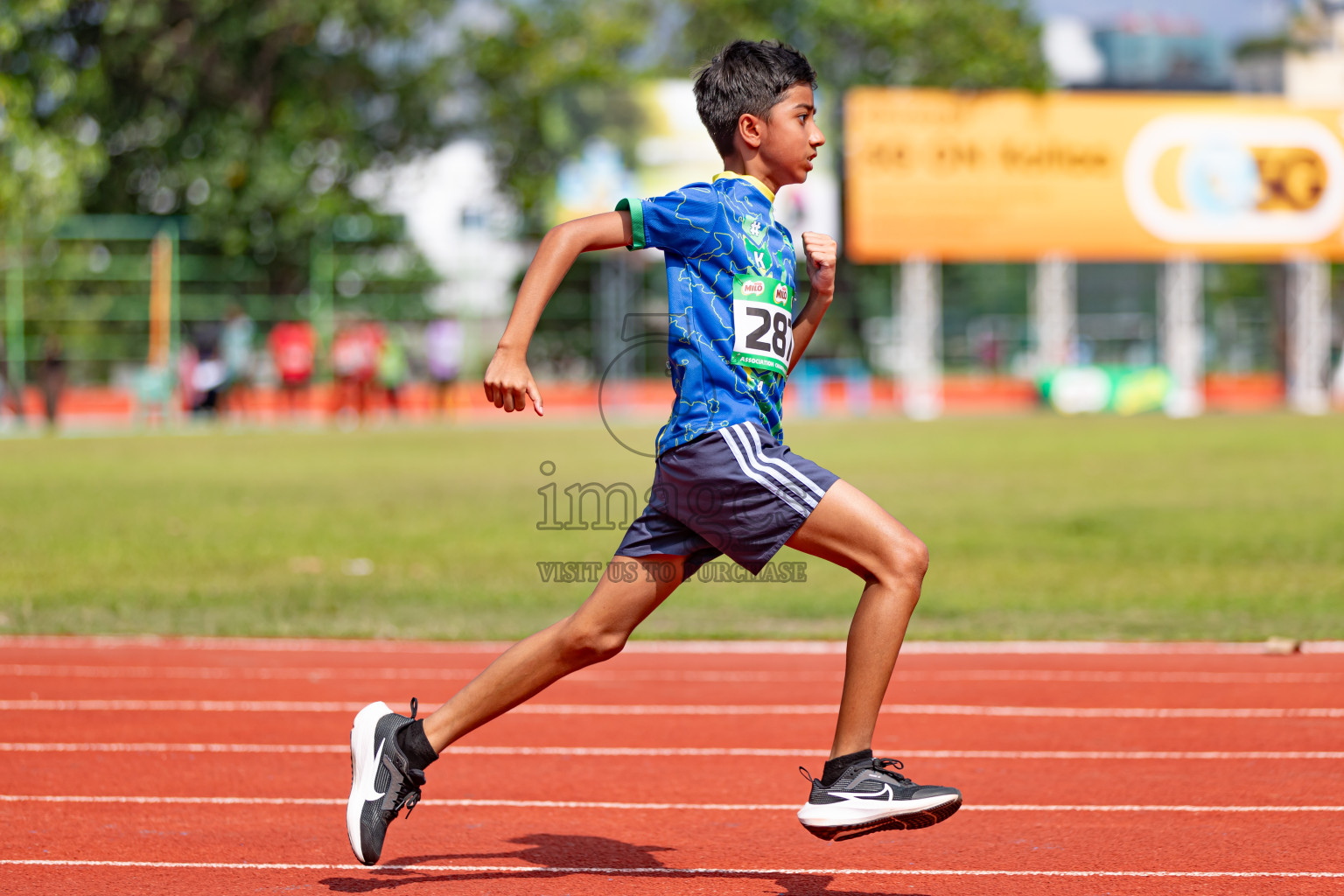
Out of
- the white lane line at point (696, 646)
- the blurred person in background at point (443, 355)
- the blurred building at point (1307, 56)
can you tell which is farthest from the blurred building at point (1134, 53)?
the white lane line at point (696, 646)

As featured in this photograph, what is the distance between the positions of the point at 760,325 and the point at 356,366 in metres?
28.9

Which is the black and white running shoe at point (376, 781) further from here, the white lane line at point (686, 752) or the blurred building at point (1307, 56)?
the blurred building at point (1307, 56)

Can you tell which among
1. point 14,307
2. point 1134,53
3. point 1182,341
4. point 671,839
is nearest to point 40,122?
point 14,307

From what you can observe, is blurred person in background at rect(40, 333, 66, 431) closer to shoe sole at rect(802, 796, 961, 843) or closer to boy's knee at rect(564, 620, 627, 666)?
boy's knee at rect(564, 620, 627, 666)

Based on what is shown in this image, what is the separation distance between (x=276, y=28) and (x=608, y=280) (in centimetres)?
1046

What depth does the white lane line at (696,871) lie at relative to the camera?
4.28 metres

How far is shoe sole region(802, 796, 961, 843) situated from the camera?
3.74 meters

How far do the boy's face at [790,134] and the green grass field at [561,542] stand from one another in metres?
5.45

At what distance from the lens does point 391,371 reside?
33094 mm

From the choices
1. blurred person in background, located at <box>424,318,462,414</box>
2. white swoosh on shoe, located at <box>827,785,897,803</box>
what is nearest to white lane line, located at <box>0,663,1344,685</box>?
white swoosh on shoe, located at <box>827,785,897,803</box>

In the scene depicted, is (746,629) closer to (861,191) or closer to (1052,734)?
(1052,734)

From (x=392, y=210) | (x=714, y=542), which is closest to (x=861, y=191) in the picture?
(x=392, y=210)

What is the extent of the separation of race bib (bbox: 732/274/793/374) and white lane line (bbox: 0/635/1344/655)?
4.78 metres

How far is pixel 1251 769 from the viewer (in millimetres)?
5633
